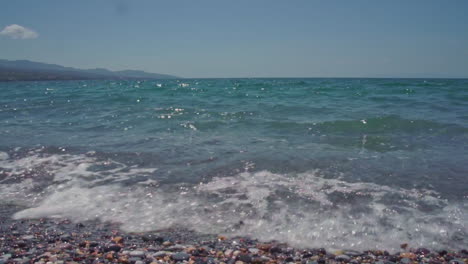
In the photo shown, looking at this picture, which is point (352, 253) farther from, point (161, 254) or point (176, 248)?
point (161, 254)

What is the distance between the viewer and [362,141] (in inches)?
335

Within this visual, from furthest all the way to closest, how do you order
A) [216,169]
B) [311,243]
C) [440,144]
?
[440,144], [216,169], [311,243]

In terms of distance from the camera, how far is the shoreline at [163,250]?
10.6 feet

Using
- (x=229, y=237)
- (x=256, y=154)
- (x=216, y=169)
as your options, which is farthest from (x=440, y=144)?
(x=229, y=237)

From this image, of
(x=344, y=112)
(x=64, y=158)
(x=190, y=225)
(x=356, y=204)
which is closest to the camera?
(x=190, y=225)

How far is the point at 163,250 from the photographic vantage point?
3469mm

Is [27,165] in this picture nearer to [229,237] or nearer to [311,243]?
[229,237]

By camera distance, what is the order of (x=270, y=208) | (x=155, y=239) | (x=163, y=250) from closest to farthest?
(x=163, y=250), (x=155, y=239), (x=270, y=208)

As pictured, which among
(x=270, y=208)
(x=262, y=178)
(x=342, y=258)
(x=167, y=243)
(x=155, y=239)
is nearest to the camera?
(x=342, y=258)

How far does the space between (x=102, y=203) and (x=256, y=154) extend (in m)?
3.65

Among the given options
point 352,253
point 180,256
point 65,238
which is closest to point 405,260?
point 352,253

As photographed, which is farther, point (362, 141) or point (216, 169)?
point (362, 141)

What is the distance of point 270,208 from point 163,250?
5.79ft

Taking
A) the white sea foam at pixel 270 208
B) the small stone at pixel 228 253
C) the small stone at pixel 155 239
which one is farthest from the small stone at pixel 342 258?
the small stone at pixel 155 239
